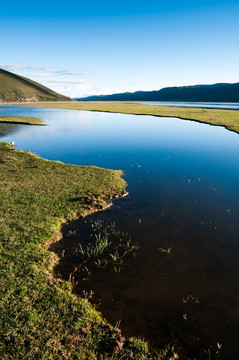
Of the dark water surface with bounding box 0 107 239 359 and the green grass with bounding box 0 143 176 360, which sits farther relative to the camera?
the dark water surface with bounding box 0 107 239 359

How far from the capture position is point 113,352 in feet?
24.7

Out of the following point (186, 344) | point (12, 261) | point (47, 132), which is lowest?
point (186, 344)

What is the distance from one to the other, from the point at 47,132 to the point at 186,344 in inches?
2188

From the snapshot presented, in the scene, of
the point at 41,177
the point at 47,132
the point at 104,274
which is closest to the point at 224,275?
the point at 104,274

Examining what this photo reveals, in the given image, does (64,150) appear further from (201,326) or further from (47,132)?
(201,326)

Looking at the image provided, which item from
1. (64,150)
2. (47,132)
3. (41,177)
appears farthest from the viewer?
(47,132)

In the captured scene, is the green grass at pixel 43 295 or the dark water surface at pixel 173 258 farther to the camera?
the dark water surface at pixel 173 258

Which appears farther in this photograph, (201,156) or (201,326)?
(201,156)

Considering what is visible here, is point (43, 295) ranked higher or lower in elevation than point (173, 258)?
higher

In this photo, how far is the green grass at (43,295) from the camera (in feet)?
24.8

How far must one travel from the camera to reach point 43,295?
9.59m

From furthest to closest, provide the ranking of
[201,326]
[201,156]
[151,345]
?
1. [201,156]
2. [201,326]
3. [151,345]

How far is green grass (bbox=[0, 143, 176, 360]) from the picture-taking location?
7555mm

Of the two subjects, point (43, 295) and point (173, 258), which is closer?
point (43, 295)
